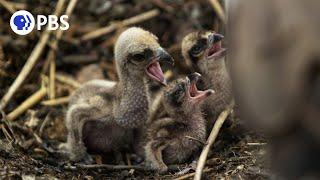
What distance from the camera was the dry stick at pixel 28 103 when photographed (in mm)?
3928

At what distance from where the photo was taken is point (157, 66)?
3.48 metres

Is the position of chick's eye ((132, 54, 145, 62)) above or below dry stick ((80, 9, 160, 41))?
below

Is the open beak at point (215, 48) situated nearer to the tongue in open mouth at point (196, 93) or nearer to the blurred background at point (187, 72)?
the blurred background at point (187, 72)

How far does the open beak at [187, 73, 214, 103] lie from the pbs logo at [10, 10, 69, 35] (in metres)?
1.13

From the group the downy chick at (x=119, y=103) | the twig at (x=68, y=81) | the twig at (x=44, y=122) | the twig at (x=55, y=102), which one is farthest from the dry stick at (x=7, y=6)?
the downy chick at (x=119, y=103)

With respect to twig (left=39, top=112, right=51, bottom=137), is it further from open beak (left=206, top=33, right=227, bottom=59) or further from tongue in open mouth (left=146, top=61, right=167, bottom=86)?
open beak (left=206, top=33, right=227, bottom=59)

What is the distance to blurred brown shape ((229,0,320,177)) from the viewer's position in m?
2.22

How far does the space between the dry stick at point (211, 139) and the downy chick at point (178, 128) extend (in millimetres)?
49

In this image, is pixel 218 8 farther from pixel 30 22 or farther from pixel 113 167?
pixel 113 167

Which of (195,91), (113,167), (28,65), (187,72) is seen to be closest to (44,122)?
(28,65)

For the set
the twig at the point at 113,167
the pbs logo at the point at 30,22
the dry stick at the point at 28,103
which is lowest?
the twig at the point at 113,167

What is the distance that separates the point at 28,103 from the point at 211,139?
3.66 ft

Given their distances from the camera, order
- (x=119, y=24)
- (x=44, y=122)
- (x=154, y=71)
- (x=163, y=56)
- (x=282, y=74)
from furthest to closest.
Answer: (x=119, y=24) → (x=44, y=122) → (x=154, y=71) → (x=163, y=56) → (x=282, y=74)

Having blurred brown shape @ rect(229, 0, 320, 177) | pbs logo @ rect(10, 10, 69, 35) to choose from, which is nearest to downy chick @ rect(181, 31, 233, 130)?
pbs logo @ rect(10, 10, 69, 35)
